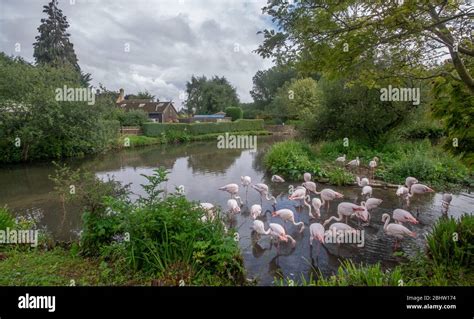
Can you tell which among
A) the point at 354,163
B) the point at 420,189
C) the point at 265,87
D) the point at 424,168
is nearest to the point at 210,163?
the point at 354,163

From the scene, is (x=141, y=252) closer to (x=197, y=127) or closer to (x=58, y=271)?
(x=58, y=271)

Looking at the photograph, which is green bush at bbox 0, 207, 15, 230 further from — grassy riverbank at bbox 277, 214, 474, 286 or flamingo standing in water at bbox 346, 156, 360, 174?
flamingo standing in water at bbox 346, 156, 360, 174

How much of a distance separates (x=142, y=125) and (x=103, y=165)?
10.8 meters

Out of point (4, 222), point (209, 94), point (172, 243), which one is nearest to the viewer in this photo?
point (172, 243)

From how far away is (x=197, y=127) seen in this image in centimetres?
2266

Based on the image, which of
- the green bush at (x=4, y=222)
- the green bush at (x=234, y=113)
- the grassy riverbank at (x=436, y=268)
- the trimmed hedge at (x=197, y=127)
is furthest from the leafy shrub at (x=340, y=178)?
the trimmed hedge at (x=197, y=127)

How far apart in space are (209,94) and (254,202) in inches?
366

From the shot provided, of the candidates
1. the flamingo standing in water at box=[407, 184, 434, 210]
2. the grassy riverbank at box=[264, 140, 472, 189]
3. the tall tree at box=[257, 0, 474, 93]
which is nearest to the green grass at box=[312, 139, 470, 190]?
the grassy riverbank at box=[264, 140, 472, 189]

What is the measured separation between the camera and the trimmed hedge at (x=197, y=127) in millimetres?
21281

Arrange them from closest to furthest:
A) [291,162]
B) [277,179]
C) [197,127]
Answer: [277,179] → [291,162] → [197,127]

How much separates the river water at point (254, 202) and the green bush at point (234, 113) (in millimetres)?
4060

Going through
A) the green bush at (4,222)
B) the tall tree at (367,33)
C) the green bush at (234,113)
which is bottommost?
the green bush at (4,222)

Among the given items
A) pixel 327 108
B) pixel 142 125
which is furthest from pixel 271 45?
pixel 142 125

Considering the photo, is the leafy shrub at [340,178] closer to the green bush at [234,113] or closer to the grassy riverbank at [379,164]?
the grassy riverbank at [379,164]
